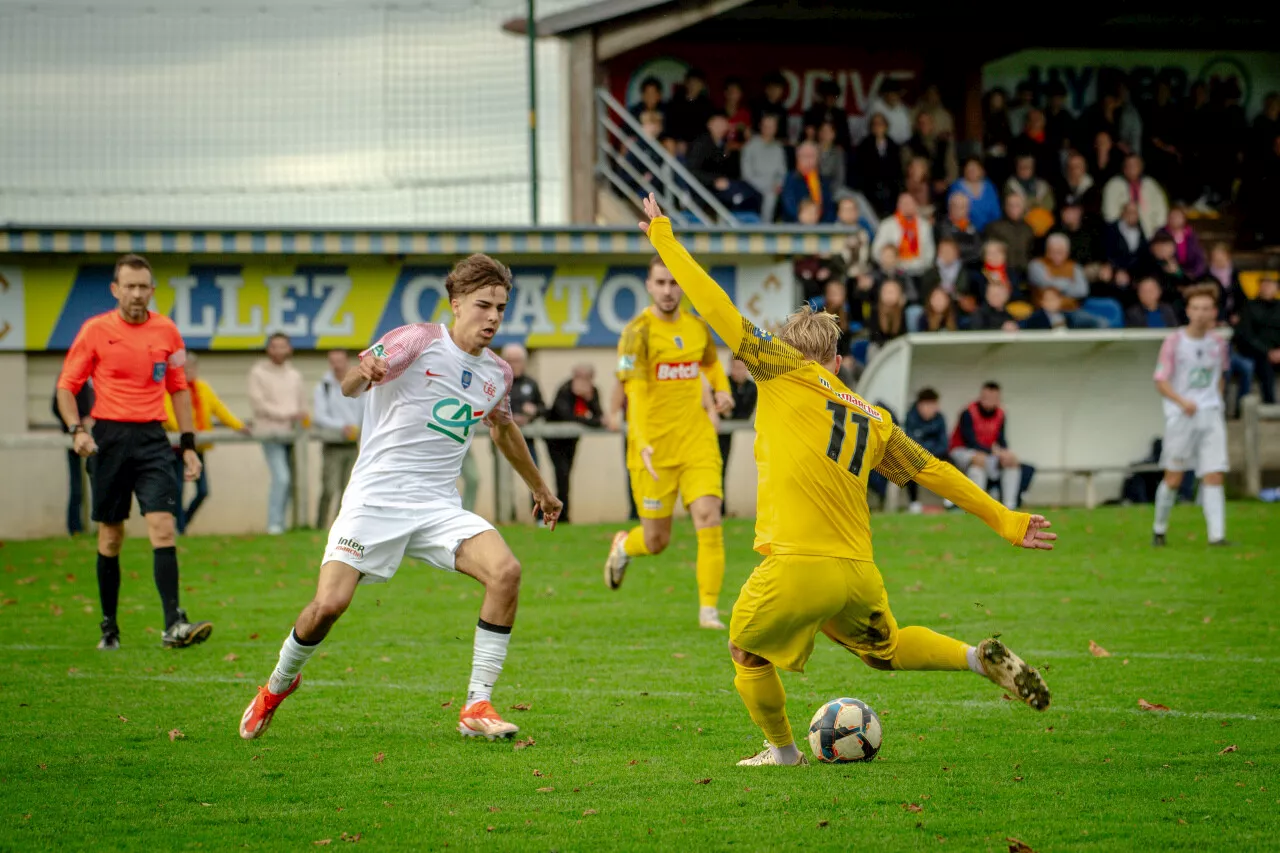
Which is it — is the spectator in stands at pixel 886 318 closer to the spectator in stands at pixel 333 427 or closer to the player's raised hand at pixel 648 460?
the spectator in stands at pixel 333 427

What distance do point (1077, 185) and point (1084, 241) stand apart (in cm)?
113

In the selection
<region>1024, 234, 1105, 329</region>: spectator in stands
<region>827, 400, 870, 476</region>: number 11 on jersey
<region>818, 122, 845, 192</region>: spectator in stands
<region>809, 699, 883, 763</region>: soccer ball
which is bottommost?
<region>809, 699, 883, 763</region>: soccer ball

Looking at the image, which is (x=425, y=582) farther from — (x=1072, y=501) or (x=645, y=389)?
(x=1072, y=501)

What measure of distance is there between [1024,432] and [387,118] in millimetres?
9494

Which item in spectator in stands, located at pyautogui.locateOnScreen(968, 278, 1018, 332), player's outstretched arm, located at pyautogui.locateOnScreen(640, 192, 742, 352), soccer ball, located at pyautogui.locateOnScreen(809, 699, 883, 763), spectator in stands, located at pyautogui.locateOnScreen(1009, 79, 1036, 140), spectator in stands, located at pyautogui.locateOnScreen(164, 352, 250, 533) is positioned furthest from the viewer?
spectator in stands, located at pyautogui.locateOnScreen(1009, 79, 1036, 140)

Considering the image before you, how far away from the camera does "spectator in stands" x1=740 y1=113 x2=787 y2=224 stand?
70.1ft

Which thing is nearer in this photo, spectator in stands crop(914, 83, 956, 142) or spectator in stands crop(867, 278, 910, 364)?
spectator in stands crop(867, 278, 910, 364)

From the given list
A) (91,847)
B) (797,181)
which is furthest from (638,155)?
(91,847)

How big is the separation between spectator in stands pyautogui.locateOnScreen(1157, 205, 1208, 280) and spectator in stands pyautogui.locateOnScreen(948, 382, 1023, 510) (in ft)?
14.9

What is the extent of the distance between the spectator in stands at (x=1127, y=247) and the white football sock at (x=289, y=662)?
56.4ft

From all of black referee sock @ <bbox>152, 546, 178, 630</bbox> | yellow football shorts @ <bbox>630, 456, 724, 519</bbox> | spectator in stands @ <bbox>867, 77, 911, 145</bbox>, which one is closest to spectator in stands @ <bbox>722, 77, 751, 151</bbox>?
spectator in stands @ <bbox>867, 77, 911, 145</bbox>

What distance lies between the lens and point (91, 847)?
534 cm

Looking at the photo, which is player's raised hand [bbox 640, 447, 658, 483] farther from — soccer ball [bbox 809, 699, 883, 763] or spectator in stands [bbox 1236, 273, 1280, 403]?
spectator in stands [bbox 1236, 273, 1280, 403]

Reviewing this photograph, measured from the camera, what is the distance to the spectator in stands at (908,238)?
2070 centimetres
